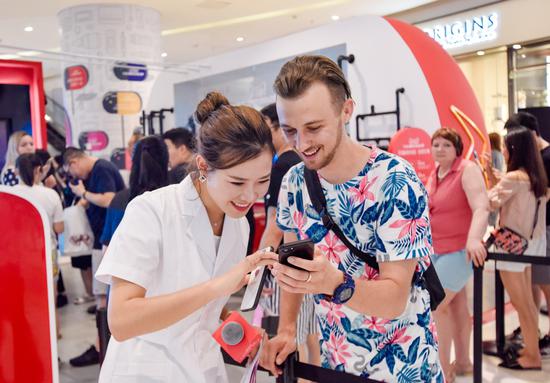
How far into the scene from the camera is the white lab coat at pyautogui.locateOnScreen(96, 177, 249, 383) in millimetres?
1193

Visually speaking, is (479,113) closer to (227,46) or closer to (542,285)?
(542,285)

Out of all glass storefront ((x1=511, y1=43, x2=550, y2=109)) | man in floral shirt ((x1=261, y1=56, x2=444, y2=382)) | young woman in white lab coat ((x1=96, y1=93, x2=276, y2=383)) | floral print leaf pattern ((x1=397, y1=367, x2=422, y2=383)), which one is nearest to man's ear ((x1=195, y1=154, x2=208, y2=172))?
young woman in white lab coat ((x1=96, y1=93, x2=276, y2=383))

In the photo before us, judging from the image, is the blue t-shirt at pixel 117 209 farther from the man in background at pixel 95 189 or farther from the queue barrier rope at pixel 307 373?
the queue barrier rope at pixel 307 373

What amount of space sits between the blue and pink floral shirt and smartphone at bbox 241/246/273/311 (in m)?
0.22

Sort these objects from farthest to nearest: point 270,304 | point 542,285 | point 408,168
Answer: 1. point 542,285
2. point 270,304
3. point 408,168

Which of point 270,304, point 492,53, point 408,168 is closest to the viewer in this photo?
point 408,168

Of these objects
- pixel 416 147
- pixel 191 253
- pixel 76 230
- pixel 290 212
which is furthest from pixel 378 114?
pixel 191 253

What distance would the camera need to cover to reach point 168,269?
4.10ft

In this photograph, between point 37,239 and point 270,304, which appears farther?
point 270,304

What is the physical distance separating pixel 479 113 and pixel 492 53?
4.54 metres

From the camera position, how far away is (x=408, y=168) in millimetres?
1286

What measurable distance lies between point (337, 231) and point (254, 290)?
26cm

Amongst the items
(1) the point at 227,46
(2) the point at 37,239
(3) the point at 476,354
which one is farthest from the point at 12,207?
(1) the point at 227,46

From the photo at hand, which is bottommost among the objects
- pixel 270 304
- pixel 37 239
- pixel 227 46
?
pixel 270 304
